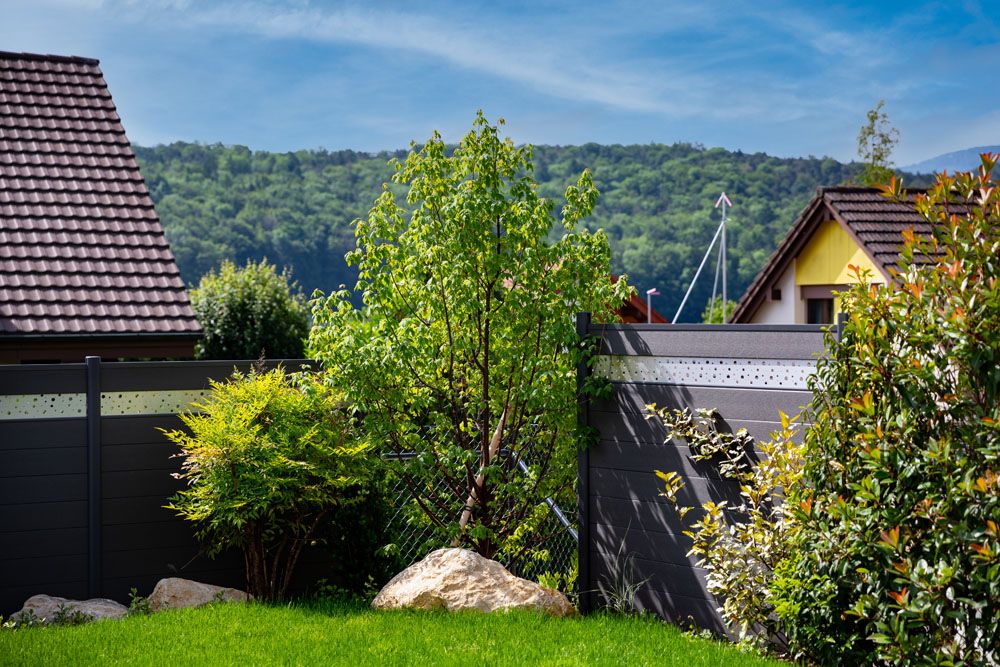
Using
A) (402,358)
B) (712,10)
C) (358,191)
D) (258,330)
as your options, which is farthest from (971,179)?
(712,10)

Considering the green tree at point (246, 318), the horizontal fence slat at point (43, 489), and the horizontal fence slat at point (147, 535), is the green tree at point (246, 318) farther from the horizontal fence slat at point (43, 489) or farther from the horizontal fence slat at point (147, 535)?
the horizontal fence slat at point (43, 489)

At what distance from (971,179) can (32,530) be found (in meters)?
6.40

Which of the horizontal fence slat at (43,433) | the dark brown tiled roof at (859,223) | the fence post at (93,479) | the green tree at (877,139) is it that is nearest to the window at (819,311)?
the dark brown tiled roof at (859,223)

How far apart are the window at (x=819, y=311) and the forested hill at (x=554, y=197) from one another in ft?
102

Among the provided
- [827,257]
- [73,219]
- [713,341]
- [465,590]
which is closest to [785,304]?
[827,257]

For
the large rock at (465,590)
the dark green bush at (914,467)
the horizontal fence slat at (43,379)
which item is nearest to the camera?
the dark green bush at (914,467)

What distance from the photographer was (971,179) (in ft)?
17.8

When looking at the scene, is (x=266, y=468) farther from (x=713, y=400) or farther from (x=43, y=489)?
(x=713, y=400)

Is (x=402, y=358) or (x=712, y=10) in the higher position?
(x=712, y=10)

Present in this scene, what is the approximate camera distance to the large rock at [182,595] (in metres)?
7.68

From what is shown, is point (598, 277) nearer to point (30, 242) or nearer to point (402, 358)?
point (402, 358)

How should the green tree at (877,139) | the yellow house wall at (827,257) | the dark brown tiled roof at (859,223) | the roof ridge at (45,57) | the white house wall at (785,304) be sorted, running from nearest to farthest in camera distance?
1. the roof ridge at (45,57)
2. the dark brown tiled roof at (859,223)
3. the yellow house wall at (827,257)
4. the white house wall at (785,304)
5. the green tree at (877,139)

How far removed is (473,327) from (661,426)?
170cm

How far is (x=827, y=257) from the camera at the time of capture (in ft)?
63.5
